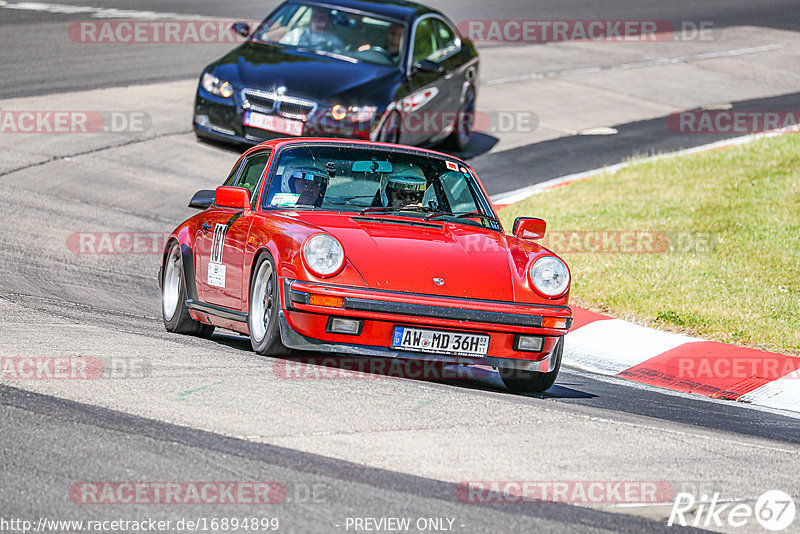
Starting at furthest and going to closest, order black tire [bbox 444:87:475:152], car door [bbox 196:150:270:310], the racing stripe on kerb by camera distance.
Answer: black tire [bbox 444:87:475:152]
the racing stripe on kerb
car door [bbox 196:150:270:310]

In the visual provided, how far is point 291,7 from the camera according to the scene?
15.5m

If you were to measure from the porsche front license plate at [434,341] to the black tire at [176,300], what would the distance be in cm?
229

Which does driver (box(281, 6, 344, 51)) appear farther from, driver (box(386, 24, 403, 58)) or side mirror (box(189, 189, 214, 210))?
side mirror (box(189, 189, 214, 210))

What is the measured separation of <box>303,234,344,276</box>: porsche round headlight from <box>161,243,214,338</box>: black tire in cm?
196

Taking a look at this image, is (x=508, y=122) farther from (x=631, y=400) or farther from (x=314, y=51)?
(x=631, y=400)

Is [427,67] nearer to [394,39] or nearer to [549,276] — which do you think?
[394,39]

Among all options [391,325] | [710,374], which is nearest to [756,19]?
[710,374]

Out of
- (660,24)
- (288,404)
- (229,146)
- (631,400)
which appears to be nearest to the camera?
(288,404)

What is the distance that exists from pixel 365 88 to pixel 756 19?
63.2 feet

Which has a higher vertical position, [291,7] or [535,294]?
[291,7]

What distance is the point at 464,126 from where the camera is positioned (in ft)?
53.9

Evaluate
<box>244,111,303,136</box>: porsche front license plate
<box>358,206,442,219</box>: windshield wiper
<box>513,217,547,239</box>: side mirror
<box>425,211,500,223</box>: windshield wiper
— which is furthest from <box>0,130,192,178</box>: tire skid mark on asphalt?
<box>513,217,547,239</box>: side mirror

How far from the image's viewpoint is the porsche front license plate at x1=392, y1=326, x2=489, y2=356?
6.79 metres

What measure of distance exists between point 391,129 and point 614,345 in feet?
18.3
